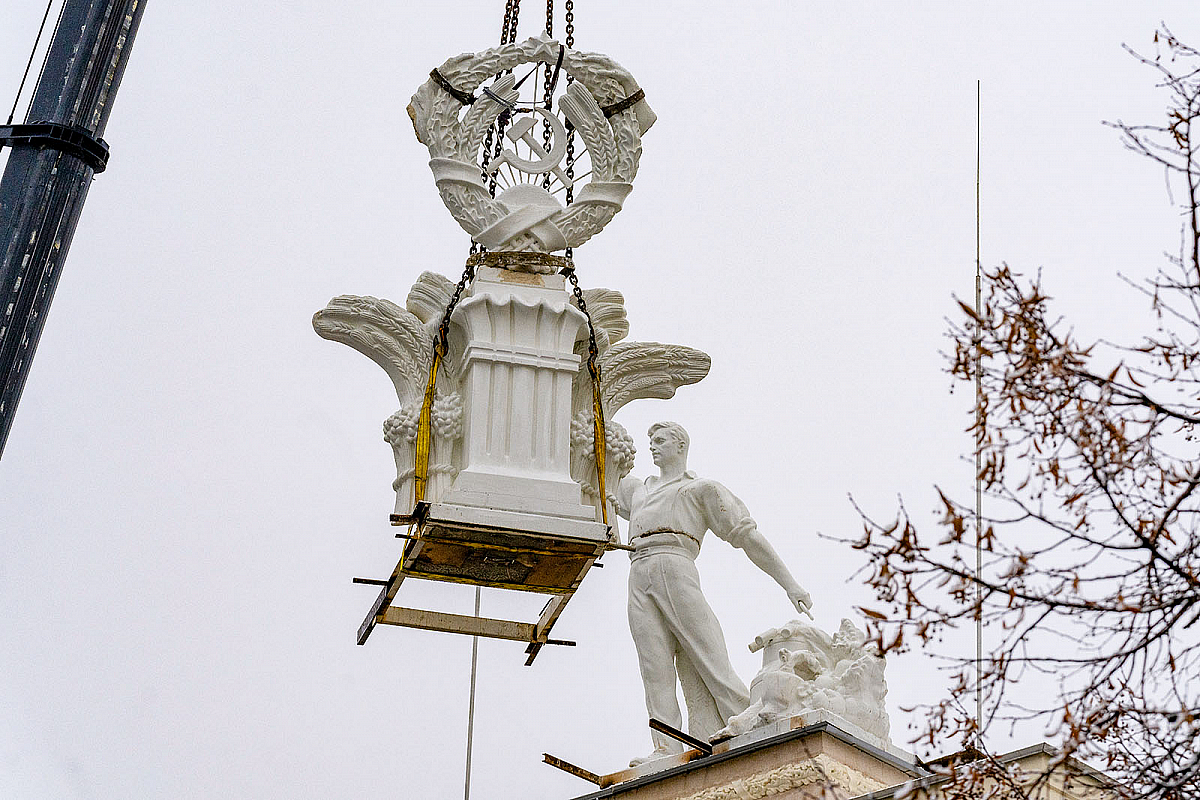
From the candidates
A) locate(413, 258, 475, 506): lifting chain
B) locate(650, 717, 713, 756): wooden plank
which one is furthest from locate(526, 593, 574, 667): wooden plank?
locate(650, 717, 713, 756): wooden plank

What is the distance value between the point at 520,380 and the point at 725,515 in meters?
3.66

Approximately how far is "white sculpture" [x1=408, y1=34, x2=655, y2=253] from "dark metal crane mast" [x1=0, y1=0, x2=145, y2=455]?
12.0 feet

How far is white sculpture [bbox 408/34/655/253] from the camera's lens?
13.7 metres

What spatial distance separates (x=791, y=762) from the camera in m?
14.1

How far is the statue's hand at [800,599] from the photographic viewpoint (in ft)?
52.8

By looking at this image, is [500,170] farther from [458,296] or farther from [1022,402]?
[1022,402]

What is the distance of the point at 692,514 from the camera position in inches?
658

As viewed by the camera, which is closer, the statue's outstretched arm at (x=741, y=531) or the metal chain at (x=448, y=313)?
the metal chain at (x=448, y=313)

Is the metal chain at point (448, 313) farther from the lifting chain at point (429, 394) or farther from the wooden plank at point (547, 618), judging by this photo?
the wooden plank at point (547, 618)

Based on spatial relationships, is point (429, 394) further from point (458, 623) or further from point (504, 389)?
point (458, 623)

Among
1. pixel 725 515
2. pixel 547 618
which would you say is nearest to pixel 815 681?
pixel 725 515

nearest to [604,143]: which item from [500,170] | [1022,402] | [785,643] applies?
[500,170]

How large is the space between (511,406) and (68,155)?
16.4 ft

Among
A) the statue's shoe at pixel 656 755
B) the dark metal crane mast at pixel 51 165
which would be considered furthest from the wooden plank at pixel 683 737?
the dark metal crane mast at pixel 51 165
